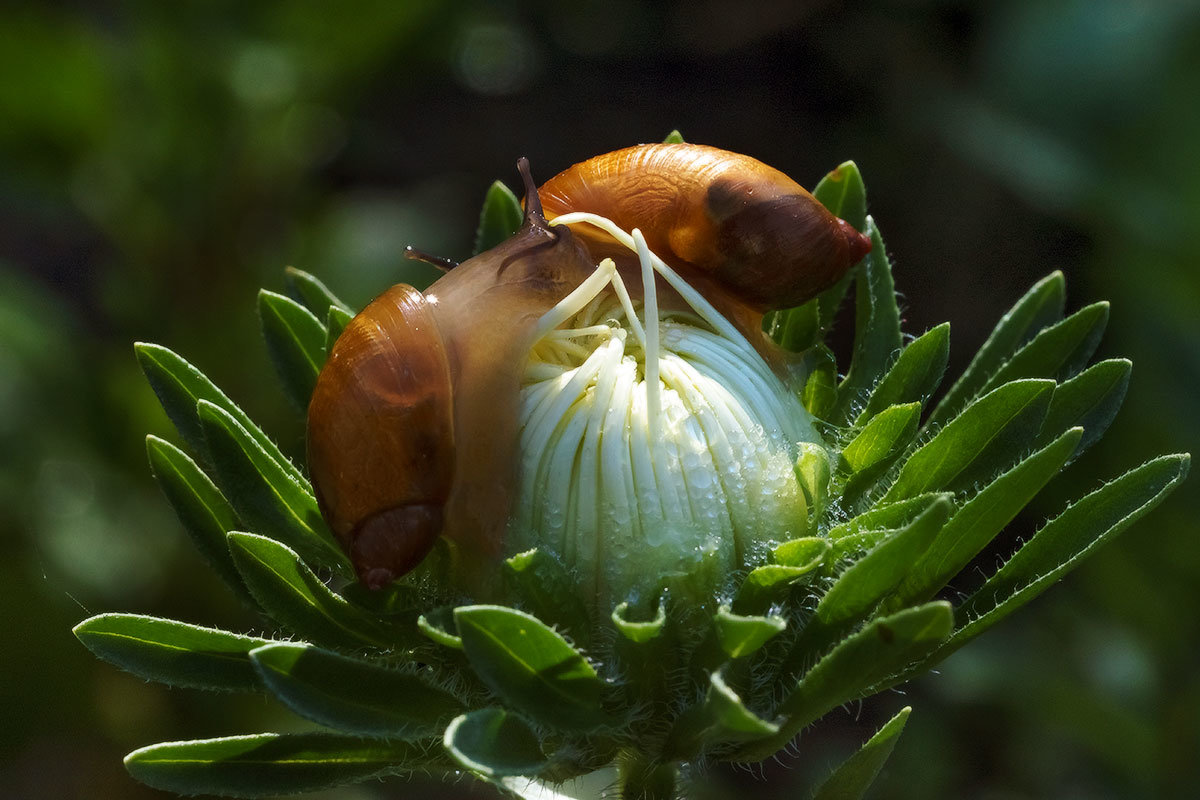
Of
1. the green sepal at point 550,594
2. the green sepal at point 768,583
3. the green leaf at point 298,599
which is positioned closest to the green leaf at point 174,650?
the green leaf at point 298,599

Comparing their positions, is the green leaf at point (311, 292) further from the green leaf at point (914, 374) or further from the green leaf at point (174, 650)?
the green leaf at point (914, 374)

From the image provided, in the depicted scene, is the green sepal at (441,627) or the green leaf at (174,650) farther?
the green leaf at (174,650)

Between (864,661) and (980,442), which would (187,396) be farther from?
(980,442)

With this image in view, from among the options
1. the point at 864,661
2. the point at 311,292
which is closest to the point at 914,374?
the point at 864,661

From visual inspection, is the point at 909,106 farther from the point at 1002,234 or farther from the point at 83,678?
the point at 83,678

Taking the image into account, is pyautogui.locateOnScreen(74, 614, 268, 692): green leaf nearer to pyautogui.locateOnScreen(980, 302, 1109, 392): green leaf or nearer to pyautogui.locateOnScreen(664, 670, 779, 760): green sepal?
pyautogui.locateOnScreen(664, 670, 779, 760): green sepal

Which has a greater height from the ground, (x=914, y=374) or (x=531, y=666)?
(x=914, y=374)
